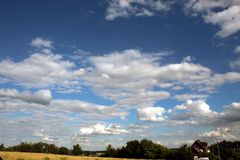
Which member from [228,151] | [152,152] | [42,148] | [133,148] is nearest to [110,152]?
[133,148]

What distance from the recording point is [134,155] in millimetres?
127188

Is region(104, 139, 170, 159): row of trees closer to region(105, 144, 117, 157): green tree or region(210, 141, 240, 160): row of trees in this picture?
region(105, 144, 117, 157): green tree

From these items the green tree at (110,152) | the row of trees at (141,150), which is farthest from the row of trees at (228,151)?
the green tree at (110,152)

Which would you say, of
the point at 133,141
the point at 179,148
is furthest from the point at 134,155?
the point at 179,148

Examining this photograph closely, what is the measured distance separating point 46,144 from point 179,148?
9183 centimetres

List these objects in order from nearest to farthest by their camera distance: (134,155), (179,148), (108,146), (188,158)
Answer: (188,158)
(179,148)
(134,155)
(108,146)

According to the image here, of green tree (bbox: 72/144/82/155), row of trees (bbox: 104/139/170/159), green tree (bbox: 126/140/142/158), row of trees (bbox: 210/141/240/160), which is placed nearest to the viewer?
row of trees (bbox: 210/141/240/160)

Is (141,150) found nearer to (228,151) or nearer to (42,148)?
(228,151)

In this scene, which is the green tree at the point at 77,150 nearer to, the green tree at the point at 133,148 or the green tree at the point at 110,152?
the green tree at the point at 110,152

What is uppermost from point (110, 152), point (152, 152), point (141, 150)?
point (141, 150)

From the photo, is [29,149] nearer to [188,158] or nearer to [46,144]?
[46,144]

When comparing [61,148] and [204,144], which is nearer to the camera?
[204,144]

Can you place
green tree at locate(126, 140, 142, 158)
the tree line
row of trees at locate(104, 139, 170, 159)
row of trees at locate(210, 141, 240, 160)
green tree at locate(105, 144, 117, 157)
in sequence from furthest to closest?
green tree at locate(105, 144, 117, 157) → green tree at locate(126, 140, 142, 158) → row of trees at locate(104, 139, 170, 159) → row of trees at locate(210, 141, 240, 160) → the tree line

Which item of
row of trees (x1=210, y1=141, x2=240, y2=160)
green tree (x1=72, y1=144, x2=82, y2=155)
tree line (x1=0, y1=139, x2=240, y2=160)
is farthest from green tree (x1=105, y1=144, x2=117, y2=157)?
row of trees (x1=210, y1=141, x2=240, y2=160)
